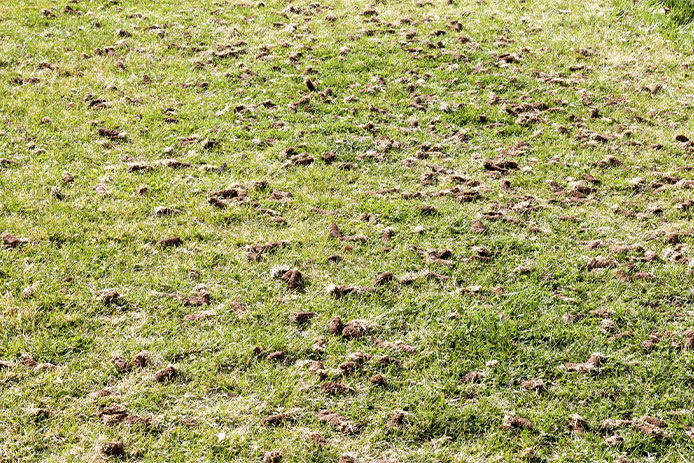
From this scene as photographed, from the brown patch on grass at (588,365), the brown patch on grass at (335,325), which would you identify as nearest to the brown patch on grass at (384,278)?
the brown patch on grass at (335,325)

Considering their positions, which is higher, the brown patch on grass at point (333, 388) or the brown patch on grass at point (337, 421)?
the brown patch on grass at point (333, 388)

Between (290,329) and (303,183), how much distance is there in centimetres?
194

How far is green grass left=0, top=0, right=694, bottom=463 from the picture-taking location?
3.99 m

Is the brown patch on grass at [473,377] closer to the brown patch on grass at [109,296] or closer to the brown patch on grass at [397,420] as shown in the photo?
the brown patch on grass at [397,420]

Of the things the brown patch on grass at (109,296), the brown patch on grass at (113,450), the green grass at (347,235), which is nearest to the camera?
the brown patch on grass at (113,450)

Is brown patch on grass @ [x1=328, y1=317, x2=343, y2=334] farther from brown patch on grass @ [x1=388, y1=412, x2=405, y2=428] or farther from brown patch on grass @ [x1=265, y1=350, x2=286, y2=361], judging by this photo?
brown patch on grass @ [x1=388, y1=412, x2=405, y2=428]

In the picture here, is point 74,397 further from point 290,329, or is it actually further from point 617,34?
point 617,34

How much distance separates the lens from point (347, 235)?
218 inches

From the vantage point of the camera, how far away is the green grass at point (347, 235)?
13.1 feet

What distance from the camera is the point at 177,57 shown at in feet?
28.0

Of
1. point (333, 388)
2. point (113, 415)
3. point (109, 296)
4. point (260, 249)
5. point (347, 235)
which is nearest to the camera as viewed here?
point (113, 415)

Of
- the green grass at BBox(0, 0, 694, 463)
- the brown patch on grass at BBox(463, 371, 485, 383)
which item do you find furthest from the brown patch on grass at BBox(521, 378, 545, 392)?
the brown patch on grass at BBox(463, 371, 485, 383)

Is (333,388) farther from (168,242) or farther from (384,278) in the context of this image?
(168,242)

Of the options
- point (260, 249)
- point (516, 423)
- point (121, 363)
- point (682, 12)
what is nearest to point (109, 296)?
point (121, 363)
